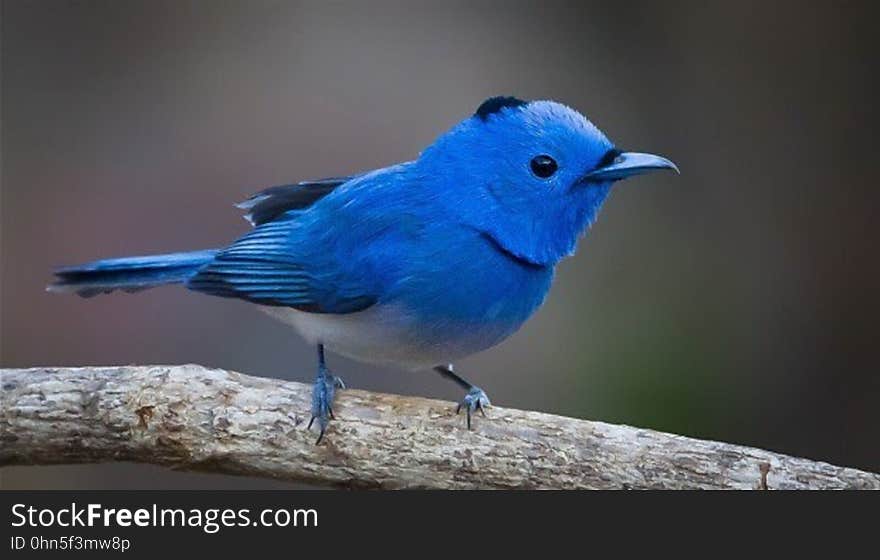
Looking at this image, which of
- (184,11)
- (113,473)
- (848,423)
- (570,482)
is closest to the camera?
(570,482)

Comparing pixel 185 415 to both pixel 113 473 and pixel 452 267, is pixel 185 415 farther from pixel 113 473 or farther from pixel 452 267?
pixel 113 473

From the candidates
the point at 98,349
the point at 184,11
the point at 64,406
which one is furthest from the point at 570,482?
the point at 184,11

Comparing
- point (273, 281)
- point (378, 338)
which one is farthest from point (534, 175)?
point (273, 281)

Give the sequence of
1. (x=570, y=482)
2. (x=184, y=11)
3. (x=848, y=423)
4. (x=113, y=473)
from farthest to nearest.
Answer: (x=184, y=11) < (x=848, y=423) < (x=113, y=473) < (x=570, y=482)

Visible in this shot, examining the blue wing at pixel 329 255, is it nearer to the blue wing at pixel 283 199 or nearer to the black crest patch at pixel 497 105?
the blue wing at pixel 283 199

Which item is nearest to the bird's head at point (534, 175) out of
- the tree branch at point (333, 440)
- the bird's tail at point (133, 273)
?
the tree branch at point (333, 440)

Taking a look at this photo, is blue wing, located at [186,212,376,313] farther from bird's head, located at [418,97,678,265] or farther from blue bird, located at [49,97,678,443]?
bird's head, located at [418,97,678,265]

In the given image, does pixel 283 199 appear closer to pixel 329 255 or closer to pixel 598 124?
pixel 329 255
